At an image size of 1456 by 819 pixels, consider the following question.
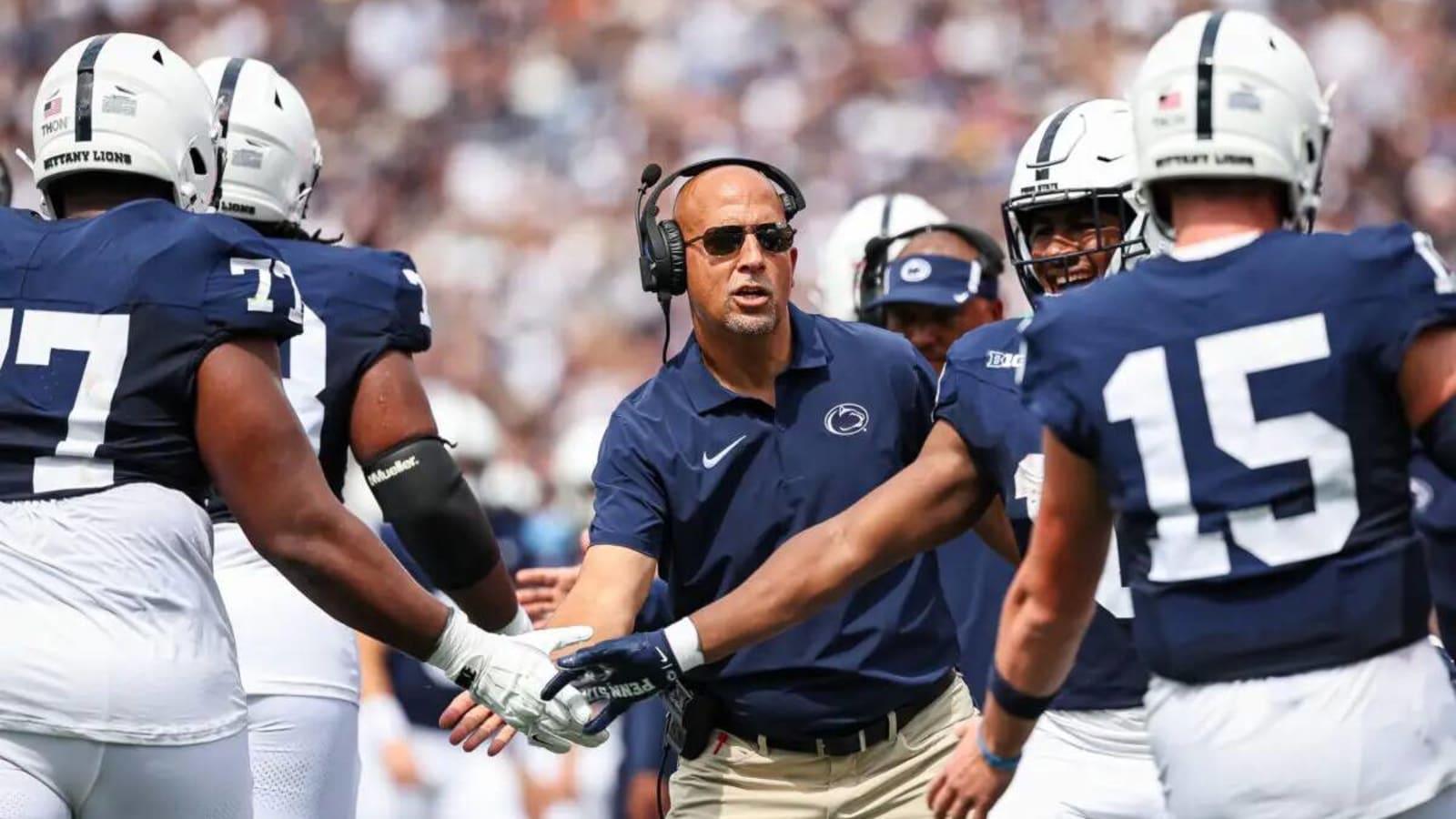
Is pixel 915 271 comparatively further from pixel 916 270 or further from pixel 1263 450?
pixel 1263 450

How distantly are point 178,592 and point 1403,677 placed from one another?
6.29 ft

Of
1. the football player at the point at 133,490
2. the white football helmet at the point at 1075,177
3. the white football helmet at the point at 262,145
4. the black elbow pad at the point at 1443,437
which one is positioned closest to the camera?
the black elbow pad at the point at 1443,437

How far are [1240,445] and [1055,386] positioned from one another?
0.29 meters

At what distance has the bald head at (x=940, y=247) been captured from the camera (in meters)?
6.76

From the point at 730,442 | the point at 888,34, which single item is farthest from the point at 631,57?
the point at 730,442

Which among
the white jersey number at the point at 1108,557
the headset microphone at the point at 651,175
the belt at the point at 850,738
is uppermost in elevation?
the headset microphone at the point at 651,175

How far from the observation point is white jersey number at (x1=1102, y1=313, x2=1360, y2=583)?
115 inches

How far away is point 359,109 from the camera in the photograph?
42.0 feet

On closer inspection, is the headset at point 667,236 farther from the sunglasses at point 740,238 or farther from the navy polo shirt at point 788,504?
the navy polo shirt at point 788,504

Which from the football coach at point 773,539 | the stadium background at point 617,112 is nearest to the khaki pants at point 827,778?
the football coach at point 773,539

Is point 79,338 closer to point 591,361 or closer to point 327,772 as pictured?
point 327,772

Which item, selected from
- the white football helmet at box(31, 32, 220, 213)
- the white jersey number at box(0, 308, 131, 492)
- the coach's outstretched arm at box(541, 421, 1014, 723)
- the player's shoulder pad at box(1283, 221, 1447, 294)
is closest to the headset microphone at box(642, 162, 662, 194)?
the coach's outstretched arm at box(541, 421, 1014, 723)

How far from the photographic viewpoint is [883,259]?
6.99 metres

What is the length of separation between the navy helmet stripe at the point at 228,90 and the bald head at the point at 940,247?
2373mm
